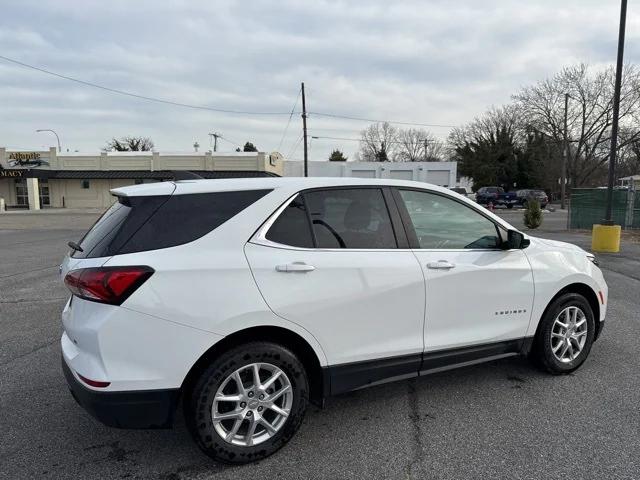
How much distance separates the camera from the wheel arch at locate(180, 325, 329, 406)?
106 inches

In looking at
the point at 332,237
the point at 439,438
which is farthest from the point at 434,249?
the point at 439,438

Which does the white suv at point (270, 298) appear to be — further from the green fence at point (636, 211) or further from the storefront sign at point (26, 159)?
the storefront sign at point (26, 159)

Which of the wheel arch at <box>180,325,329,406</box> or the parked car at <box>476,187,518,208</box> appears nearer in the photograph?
the wheel arch at <box>180,325,329,406</box>

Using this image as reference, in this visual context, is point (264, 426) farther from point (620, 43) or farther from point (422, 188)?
point (620, 43)

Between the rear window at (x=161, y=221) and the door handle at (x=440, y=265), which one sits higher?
the rear window at (x=161, y=221)

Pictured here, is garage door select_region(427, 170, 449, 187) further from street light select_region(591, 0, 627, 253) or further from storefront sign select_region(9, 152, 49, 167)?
street light select_region(591, 0, 627, 253)

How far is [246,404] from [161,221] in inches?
47.9

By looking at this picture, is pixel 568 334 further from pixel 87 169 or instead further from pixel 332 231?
pixel 87 169

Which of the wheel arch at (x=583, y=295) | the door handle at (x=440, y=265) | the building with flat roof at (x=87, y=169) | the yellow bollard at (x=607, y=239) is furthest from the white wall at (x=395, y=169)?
the door handle at (x=440, y=265)

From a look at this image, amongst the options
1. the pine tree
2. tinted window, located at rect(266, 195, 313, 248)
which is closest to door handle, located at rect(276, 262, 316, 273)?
tinted window, located at rect(266, 195, 313, 248)

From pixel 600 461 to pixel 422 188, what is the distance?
211 cm

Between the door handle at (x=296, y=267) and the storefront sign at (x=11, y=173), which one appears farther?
the storefront sign at (x=11, y=173)

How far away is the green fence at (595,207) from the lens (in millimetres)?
18750

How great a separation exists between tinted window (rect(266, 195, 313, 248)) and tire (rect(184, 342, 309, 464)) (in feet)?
2.16
